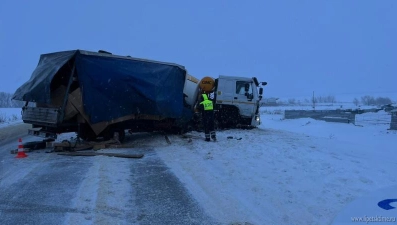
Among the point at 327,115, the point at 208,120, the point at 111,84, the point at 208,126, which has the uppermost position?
the point at 111,84

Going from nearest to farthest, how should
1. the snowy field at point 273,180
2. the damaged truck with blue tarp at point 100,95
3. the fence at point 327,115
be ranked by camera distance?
the snowy field at point 273,180, the damaged truck with blue tarp at point 100,95, the fence at point 327,115

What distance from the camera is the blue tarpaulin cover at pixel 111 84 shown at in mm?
10102

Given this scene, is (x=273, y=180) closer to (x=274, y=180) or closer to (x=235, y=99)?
(x=274, y=180)

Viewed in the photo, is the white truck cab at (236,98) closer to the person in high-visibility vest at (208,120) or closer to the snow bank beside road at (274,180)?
the person in high-visibility vest at (208,120)

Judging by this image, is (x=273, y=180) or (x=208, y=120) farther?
(x=208, y=120)

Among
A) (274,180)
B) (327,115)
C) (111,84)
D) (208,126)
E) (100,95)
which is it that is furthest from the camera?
(327,115)

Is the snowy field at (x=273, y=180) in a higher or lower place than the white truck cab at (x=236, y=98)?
lower

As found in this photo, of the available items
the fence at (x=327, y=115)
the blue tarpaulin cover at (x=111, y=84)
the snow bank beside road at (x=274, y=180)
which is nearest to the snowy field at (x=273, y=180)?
the snow bank beside road at (x=274, y=180)

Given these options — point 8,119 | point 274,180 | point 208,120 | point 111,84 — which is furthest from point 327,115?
point 8,119

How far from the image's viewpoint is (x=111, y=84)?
35.5 ft

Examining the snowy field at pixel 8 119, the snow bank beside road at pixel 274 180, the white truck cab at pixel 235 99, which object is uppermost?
the white truck cab at pixel 235 99

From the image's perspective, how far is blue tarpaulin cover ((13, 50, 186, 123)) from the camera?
1010 centimetres

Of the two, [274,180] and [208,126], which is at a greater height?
[208,126]

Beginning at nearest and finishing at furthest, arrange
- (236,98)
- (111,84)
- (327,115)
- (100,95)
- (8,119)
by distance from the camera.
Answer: (100,95)
(111,84)
(236,98)
(327,115)
(8,119)
